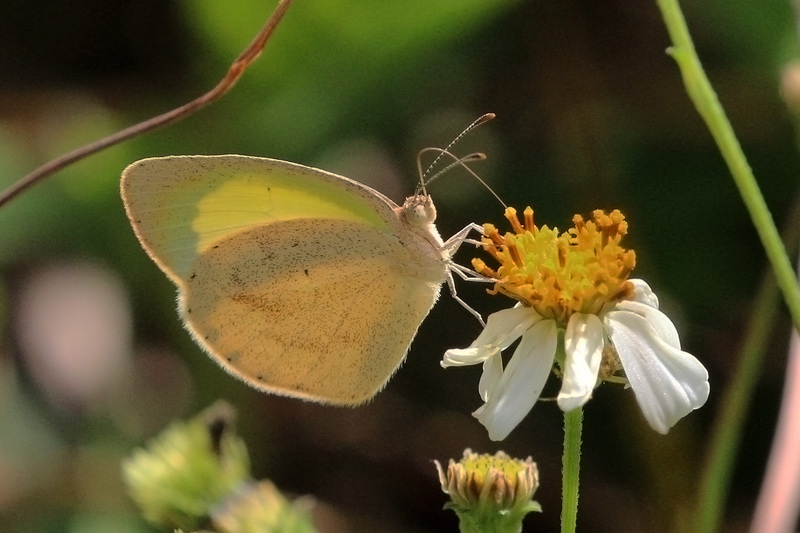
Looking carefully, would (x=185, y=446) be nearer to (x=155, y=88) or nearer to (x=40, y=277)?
(x=40, y=277)

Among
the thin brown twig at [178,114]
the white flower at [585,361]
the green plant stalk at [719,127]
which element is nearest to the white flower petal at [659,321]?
the white flower at [585,361]

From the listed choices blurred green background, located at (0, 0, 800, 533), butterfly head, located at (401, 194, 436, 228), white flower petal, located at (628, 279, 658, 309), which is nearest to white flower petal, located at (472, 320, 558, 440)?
white flower petal, located at (628, 279, 658, 309)

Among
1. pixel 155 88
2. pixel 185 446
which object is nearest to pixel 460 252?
pixel 155 88

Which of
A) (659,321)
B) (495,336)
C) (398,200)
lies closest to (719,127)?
(659,321)

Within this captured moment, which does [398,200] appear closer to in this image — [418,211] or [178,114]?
[418,211]

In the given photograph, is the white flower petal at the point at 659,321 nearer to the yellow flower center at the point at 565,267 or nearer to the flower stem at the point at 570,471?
the yellow flower center at the point at 565,267
